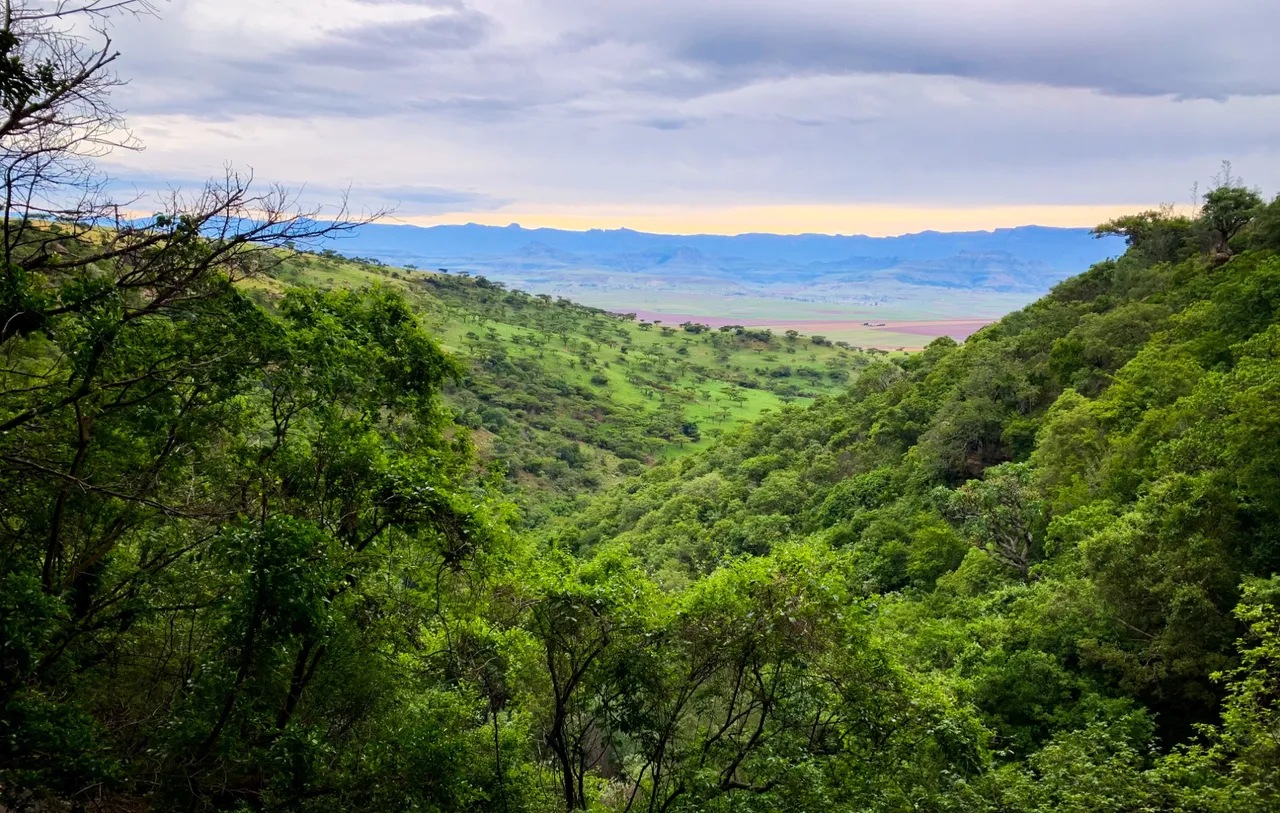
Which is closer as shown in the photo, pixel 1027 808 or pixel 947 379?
pixel 1027 808

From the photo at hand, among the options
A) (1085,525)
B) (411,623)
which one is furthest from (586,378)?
(411,623)

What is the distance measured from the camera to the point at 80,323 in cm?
722

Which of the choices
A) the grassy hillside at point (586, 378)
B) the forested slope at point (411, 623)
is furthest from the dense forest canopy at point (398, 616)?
the grassy hillside at point (586, 378)

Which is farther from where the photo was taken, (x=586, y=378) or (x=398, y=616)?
(x=586, y=378)

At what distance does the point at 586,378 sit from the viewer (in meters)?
141

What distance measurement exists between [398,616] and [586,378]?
433ft

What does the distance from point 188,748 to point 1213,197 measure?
51.8 m

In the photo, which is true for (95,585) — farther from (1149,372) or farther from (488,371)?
(488,371)

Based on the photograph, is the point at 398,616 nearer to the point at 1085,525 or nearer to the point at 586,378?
the point at 1085,525

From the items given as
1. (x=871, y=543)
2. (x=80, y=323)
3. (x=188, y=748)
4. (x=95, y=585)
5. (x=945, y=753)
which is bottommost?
(x=871, y=543)

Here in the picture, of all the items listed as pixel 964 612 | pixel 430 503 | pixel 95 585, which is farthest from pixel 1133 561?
pixel 95 585

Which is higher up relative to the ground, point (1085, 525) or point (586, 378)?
point (1085, 525)

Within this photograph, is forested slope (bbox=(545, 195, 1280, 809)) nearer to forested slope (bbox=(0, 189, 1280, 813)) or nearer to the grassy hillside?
forested slope (bbox=(0, 189, 1280, 813))

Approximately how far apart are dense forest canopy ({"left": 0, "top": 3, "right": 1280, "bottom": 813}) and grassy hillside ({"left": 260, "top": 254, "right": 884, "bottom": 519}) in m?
60.0
